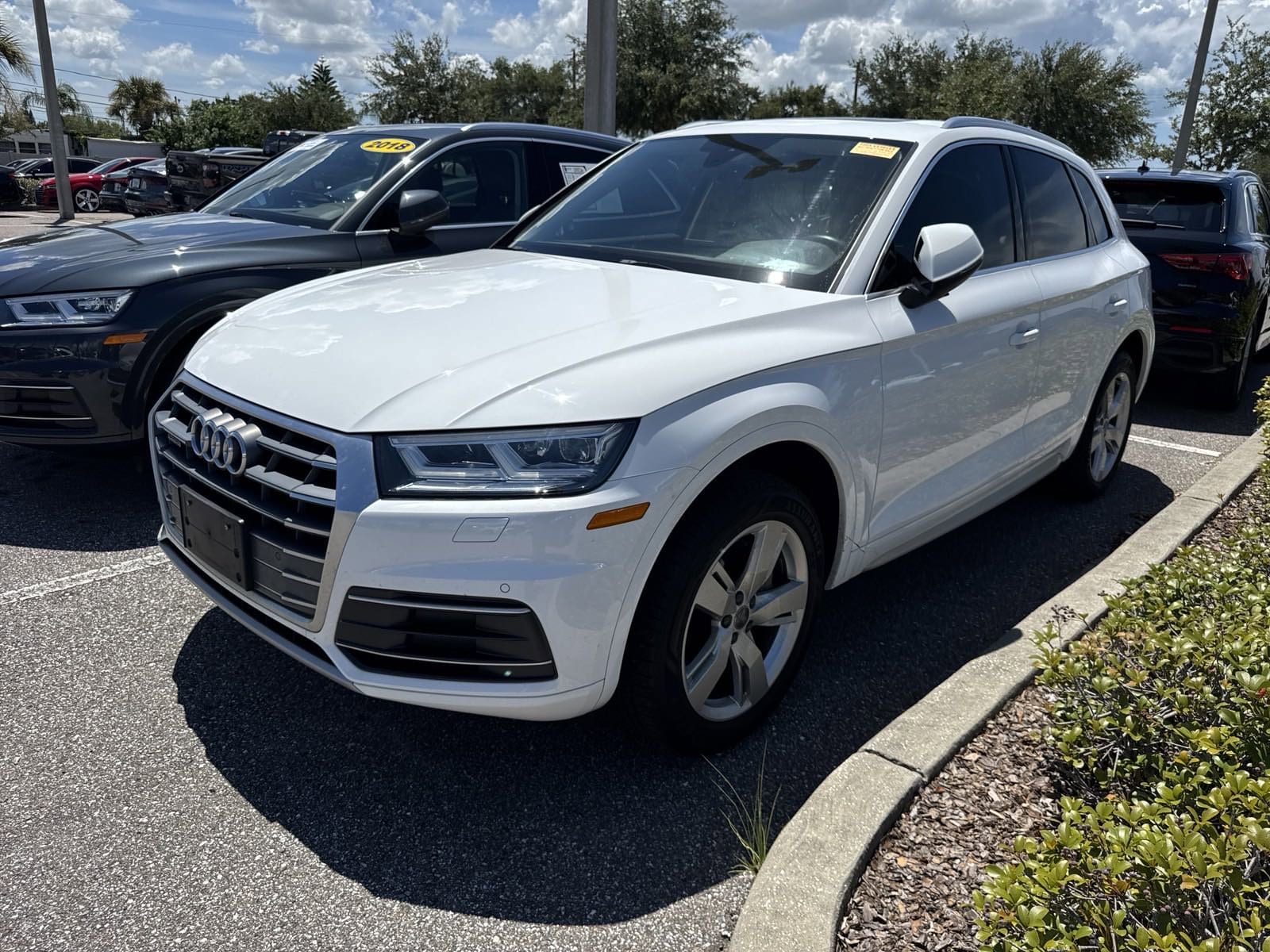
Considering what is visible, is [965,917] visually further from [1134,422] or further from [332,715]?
[1134,422]

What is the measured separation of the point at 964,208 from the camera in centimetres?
362

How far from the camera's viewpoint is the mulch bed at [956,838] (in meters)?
2.09

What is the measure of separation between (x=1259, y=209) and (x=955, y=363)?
241 inches

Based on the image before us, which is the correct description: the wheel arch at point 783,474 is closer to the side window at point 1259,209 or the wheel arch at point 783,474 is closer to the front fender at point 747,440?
the front fender at point 747,440

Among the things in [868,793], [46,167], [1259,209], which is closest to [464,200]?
[868,793]

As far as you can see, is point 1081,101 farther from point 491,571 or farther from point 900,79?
point 491,571

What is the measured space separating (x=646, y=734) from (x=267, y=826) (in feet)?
3.22

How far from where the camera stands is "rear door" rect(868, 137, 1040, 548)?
3.08 metres

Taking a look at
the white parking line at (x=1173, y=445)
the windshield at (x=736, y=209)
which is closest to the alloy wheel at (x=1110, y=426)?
the white parking line at (x=1173, y=445)

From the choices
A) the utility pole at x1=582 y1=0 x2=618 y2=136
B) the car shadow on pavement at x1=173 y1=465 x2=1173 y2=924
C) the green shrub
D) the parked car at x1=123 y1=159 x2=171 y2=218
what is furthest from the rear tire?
the parked car at x1=123 y1=159 x2=171 y2=218

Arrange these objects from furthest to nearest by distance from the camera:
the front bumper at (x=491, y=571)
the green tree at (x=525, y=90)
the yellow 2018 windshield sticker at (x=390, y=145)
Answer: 1. the green tree at (x=525, y=90)
2. the yellow 2018 windshield sticker at (x=390, y=145)
3. the front bumper at (x=491, y=571)

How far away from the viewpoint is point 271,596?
2.53 m

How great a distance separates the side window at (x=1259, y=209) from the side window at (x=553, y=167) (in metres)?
5.03

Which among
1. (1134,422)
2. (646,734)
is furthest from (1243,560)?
(1134,422)
